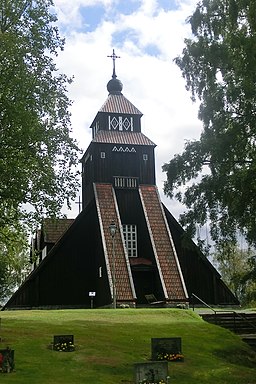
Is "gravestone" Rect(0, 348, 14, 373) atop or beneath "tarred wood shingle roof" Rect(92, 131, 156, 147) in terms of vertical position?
beneath

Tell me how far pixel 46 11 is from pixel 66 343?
573 inches

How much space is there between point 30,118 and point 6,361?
10.2 meters

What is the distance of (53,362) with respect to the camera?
16375 millimetres

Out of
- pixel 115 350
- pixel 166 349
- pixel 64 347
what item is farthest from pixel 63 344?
pixel 166 349

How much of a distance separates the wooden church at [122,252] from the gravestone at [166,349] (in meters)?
18.5

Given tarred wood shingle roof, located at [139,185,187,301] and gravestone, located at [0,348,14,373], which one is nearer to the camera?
gravestone, located at [0,348,14,373]

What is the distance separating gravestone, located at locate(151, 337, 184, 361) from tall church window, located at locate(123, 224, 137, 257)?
24.9 metres

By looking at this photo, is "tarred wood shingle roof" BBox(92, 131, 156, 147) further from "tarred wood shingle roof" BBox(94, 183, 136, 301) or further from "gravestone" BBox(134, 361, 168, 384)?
"gravestone" BBox(134, 361, 168, 384)

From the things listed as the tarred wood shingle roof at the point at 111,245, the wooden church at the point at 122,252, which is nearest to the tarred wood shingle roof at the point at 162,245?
the wooden church at the point at 122,252

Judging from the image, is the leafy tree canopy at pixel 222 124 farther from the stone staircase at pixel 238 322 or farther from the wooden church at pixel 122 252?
the wooden church at pixel 122 252

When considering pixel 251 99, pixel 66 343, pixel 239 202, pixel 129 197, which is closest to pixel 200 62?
pixel 251 99

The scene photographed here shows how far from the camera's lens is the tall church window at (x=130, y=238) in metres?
43.0

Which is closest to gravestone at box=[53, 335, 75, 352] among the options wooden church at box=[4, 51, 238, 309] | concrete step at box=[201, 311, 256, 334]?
concrete step at box=[201, 311, 256, 334]

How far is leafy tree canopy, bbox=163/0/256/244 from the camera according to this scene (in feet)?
62.5
